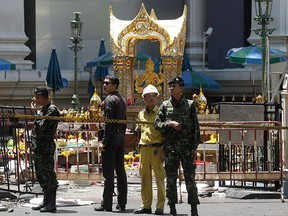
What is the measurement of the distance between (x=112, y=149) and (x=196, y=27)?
64.5 feet

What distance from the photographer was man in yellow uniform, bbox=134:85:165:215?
15680 millimetres

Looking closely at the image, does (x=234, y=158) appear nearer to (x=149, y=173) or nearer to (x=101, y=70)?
(x=149, y=173)

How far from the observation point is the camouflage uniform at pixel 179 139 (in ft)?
49.2

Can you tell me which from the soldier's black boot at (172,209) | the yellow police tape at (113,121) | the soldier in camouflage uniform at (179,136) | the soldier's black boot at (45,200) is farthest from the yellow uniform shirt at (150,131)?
the soldier's black boot at (45,200)

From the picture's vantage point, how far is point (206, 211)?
16.2 meters

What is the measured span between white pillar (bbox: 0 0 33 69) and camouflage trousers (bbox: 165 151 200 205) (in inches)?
685

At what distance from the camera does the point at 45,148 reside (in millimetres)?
15977

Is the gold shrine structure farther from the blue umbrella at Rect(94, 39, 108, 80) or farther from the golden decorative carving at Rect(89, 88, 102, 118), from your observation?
the blue umbrella at Rect(94, 39, 108, 80)

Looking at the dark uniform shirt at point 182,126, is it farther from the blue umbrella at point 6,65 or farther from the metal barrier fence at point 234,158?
the blue umbrella at point 6,65

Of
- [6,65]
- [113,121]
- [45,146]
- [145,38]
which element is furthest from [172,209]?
[6,65]

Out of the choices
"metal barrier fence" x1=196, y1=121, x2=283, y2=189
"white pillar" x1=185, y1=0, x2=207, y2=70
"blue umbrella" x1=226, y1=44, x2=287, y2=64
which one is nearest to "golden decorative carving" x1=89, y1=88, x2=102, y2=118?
"blue umbrella" x1=226, y1=44, x2=287, y2=64

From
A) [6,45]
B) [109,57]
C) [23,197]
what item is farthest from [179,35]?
[23,197]

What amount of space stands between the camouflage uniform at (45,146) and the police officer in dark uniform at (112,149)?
65 centimetres

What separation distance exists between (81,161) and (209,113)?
5.78m
